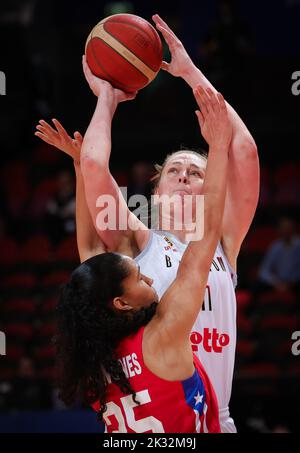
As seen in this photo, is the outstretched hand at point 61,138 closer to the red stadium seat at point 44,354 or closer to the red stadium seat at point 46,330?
the red stadium seat at point 44,354

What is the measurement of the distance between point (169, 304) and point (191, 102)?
7.36 metres

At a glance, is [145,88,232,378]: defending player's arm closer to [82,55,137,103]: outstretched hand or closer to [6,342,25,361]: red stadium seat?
[82,55,137,103]: outstretched hand

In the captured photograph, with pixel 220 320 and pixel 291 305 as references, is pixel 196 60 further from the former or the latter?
pixel 220 320

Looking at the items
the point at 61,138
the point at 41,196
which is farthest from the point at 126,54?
the point at 41,196

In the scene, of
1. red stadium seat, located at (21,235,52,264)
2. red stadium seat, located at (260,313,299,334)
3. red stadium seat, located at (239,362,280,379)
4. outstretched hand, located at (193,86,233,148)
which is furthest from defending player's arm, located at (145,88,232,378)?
red stadium seat, located at (21,235,52,264)

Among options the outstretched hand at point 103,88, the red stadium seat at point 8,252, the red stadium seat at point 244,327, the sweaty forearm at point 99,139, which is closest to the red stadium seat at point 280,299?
the red stadium seat at point 244,327

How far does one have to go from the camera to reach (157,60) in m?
3.93

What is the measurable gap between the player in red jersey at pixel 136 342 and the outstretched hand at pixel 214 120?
19 cm

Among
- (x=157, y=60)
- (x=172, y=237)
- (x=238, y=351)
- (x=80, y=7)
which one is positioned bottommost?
(x=238, y=351)

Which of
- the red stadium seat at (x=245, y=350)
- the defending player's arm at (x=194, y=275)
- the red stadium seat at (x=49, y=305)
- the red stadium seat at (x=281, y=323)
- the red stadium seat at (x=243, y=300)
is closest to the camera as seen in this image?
the defending player's arm at (x=194, y=275)

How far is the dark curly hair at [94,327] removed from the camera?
305 cm

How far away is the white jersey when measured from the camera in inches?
148

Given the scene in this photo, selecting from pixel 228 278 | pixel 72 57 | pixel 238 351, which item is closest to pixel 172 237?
pixel 228 278

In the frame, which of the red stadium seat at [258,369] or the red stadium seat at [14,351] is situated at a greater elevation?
the red stadium seat at [14,351]
